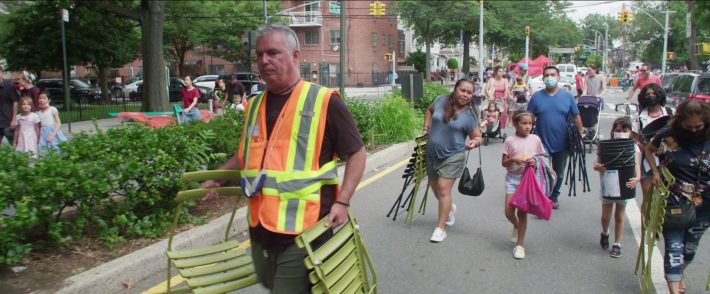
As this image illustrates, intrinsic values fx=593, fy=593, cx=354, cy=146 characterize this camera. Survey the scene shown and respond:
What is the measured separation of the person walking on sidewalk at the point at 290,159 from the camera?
269cm

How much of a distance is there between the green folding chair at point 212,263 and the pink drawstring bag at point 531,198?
8.41ft

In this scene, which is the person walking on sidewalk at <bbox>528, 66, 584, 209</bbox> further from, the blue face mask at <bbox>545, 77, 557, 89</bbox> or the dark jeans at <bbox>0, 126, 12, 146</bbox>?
the dark jeans at <bbox>0, 126, 12, 146</bbox>

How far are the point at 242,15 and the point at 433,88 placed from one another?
30856 mm

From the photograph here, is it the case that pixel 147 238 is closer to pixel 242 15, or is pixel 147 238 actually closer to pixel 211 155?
pixel 211 155

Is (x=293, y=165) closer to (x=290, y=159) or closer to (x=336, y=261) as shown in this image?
(x=290, y=159)

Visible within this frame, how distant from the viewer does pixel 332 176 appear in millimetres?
2820

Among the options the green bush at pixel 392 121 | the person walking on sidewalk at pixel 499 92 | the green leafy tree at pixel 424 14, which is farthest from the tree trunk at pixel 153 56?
the green leafy tree at pixel 424 14

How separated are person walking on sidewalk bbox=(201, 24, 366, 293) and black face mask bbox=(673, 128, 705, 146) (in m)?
2.53

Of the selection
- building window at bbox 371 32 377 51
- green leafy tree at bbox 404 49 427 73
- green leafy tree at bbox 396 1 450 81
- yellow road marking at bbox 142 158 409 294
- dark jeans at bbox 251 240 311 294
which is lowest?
yellow road marking at bbox 142 158 409 294

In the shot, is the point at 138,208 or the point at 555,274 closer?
the point at 555,274

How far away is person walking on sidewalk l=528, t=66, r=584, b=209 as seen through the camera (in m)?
6.71

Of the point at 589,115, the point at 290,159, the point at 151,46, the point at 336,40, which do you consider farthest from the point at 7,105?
the point at 336,40

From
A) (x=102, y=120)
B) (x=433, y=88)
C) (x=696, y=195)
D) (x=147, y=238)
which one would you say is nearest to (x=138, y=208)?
(x=147, y=238)

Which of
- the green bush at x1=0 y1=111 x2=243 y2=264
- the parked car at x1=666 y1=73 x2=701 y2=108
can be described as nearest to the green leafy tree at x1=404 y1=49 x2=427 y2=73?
the parked car at x1=666 y1=73 x2=701 y2=108
